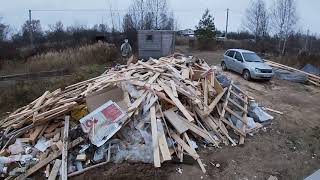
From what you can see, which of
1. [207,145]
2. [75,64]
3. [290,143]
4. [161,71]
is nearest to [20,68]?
[75,64]

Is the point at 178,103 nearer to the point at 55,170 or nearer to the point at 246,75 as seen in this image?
the point at 55,170

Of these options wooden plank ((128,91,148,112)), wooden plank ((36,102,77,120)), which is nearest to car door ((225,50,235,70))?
wooden plank ((128,91,148,112))

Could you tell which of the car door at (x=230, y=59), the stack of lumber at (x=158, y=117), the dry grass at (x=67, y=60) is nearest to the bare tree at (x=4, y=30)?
the dry grass at (x=67, y=60)

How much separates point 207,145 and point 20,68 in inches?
603

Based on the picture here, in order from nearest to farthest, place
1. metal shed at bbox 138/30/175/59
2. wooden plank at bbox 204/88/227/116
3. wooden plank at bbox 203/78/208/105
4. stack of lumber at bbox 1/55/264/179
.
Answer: stack of lumber at bbox 1/55/264/179 → wooden plank at bbox 204/88/227/116 → wooden plank at bbox 203/78/208/105 → metal shed at bbox 138/30/175/59

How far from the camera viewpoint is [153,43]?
24703 mm

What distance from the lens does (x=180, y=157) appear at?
9039mm

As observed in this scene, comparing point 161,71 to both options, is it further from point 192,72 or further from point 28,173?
point 28,173

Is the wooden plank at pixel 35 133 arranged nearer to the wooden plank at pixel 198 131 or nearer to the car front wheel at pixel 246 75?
the wooden plank at pixel 198 131

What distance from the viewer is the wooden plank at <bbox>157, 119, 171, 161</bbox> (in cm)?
863

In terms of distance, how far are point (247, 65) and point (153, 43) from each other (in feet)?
25.2

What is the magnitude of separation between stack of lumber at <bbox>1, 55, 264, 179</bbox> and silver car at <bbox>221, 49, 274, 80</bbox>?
6.96 metres

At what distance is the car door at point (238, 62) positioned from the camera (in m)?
20.1

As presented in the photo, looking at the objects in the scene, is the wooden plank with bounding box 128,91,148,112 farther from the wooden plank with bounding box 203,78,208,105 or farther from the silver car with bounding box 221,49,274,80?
the silver car with bounding box 221,49,274,80
